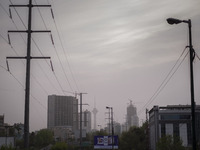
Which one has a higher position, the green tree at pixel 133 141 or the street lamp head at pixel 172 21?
the street lamp head at pixel 172 21

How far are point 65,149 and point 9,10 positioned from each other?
176 ft

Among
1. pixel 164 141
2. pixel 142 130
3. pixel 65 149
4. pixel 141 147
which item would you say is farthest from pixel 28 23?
pixel 142 130

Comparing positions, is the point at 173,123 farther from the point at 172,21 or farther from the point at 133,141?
the point at 172,21

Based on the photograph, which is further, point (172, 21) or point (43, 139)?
point (43, 139)

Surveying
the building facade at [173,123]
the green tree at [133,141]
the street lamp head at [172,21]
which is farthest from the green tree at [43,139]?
the street lamp head at [172,21]

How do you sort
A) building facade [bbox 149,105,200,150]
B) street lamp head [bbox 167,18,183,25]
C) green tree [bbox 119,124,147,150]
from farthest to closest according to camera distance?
green tree [bbox 119,124,147,150] < building facade [bbox 149,105,200,150] < street lamp head [bbox 167,18,183,25]

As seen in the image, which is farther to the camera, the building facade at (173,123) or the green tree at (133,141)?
the green tree at (133,141)

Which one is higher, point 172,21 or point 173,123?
point 172,21

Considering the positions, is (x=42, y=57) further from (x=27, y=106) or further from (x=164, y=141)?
(x=164, y=141)

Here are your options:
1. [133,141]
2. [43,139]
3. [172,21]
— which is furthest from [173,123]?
[172,21]

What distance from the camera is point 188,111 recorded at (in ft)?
390

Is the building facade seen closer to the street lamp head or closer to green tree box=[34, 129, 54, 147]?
green tree box=[34, 129, 54, 147]

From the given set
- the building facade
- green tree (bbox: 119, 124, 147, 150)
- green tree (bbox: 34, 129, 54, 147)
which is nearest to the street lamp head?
the building facade

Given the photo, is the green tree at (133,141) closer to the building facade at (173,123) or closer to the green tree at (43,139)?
the building facade at (173,123)
